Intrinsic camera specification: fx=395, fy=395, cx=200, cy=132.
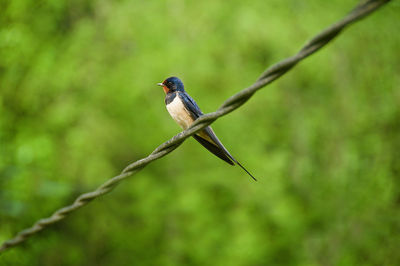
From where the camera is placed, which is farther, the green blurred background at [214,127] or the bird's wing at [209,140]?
the green blurred background at [214,127]

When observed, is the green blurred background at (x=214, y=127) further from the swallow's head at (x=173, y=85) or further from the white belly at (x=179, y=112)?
the white belly at (x=179, y=112)

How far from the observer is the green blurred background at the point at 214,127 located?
6.23m

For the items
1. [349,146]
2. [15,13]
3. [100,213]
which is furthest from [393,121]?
[15,13]

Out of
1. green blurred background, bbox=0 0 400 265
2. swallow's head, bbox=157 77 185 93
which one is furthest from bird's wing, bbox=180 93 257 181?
green blurred background, bbox=0 0 400 265

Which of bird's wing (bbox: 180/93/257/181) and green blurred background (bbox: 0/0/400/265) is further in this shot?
green blurred background (bbox: 0/0/400/265)

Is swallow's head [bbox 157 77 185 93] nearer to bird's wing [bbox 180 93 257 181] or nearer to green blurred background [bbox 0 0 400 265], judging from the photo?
bird's wing [bbox 180 93 257 181]

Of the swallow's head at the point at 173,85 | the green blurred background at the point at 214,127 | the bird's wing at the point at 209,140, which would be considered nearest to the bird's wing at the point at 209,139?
the bird's wing at the point at 209,140

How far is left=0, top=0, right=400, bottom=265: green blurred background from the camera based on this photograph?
20.4ft

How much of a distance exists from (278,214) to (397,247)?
1953 mm

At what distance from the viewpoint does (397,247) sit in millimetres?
5871

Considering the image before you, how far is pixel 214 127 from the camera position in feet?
23.7

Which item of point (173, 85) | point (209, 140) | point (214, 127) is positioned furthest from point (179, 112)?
point (214, 127)

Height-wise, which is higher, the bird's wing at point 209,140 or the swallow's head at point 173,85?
the swallow's head at point 173,85

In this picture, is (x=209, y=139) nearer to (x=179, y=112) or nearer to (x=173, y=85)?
(x=179, y=112)
